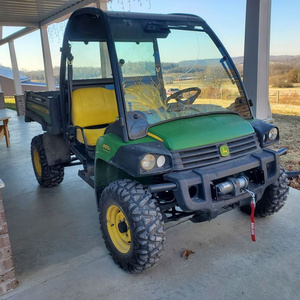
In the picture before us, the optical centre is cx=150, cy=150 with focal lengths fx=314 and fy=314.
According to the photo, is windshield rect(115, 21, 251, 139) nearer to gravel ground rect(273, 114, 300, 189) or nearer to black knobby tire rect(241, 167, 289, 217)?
black knobby tire rect(241, 167, 289, 217)

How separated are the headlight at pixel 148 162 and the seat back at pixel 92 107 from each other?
1.66m

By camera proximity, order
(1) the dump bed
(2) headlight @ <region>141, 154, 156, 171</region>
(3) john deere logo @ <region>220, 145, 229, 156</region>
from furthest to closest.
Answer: (1) the dump bed → (3) john deere logo @ <region>220, 145, 229, 156</region> → (2) headlight @ <region>141, 154, 156, 171</region>

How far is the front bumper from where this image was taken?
218 centimetres

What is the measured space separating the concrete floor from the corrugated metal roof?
5.64 metres

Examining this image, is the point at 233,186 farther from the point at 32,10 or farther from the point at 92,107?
the point at 32,10

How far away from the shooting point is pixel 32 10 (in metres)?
8.84

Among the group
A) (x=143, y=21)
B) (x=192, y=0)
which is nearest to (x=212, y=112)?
(x=143, y=21)

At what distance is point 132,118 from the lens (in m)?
2.46

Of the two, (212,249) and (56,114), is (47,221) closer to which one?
(56,114)

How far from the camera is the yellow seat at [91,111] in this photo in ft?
11.6

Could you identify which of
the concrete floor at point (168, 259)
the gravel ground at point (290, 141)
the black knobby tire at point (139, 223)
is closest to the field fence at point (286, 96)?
the gravel ground at point (290, 141)

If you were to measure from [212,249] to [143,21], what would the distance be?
2069 mm

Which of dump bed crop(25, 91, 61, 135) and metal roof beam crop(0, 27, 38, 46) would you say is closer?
dump bed crop(25, 91, 61, 135)

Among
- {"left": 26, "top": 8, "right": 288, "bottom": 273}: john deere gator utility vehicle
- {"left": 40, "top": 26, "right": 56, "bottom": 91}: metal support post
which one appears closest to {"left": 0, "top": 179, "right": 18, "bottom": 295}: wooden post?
{"left": 26, "top": 8, "right": 288, "bottom": 273}: john deere gator utility vehicle
